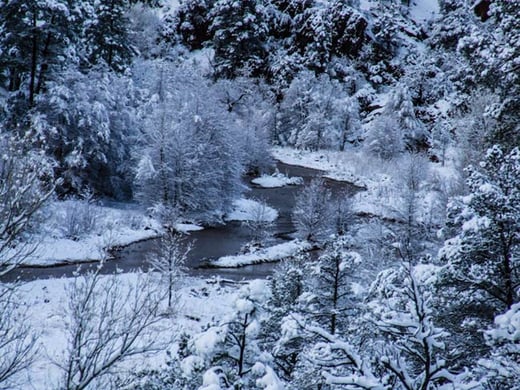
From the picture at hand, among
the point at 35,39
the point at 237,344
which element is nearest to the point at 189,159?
the point at 35,39

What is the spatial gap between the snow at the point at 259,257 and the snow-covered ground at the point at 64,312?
2901 millimetres

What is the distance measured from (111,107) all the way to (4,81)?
723cm

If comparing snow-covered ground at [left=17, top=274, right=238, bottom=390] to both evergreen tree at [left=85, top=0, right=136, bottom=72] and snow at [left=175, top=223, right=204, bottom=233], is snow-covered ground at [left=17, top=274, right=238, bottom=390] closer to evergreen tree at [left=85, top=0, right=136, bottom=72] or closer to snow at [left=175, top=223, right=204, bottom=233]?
snow at [left=175, top=223, right=204, bottom=233]

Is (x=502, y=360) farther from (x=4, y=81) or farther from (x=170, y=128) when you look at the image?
(x=4, y=81)

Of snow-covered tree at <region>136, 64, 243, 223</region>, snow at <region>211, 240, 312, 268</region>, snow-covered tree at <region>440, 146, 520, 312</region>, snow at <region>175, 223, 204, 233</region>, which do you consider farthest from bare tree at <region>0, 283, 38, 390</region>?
snow-covered tree at <region>136, 64, 243, 223</region>

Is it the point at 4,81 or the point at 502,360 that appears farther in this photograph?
the point at 4,81

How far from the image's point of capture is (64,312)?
600 inches

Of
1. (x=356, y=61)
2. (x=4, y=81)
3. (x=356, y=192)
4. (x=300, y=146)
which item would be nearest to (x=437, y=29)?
(x=356, y=61)

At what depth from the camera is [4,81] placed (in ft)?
107

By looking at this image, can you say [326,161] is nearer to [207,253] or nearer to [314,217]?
[314,217]

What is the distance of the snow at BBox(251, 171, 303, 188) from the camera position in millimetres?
45112

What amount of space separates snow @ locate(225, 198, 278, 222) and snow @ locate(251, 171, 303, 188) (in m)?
7.21

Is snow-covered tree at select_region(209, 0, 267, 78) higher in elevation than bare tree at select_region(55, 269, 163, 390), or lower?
higher

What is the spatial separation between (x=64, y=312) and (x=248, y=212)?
21540 millimetres
